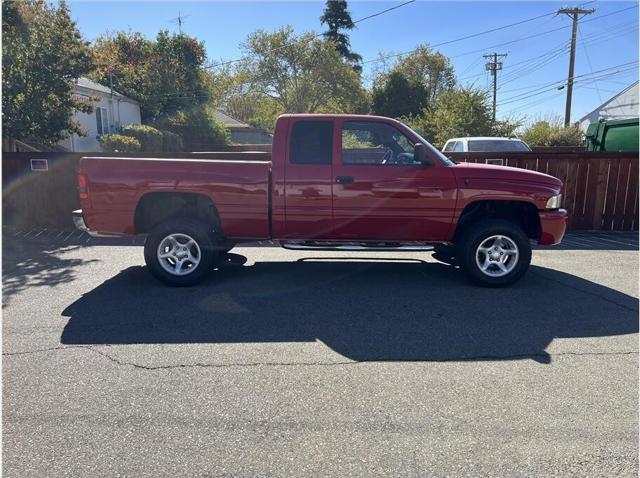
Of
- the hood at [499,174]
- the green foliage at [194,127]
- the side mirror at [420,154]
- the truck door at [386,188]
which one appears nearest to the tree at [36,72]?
the truck door at [386,188]

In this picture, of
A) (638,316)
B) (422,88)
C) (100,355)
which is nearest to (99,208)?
(100,355)

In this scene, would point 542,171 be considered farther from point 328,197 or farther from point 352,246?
point 328,197

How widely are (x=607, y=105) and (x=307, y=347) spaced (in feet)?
133

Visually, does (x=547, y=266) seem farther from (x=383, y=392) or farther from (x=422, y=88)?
(x=422, y=88)

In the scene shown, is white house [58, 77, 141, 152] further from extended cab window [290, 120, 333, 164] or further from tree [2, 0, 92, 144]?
extended cab window [290, 120, 333, 164]

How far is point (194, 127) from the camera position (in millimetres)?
33688

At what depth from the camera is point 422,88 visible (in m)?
37.4

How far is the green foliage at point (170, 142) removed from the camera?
91.0 ft

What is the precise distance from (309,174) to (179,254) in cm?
189

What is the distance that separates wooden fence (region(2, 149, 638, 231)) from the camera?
10.1 metres

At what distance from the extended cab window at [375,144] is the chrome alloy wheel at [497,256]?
141 centimetres

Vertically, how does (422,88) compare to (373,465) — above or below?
above

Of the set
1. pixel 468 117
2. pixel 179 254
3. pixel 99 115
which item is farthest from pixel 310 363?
pixel 99 115

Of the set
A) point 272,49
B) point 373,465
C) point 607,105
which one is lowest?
point 373,465
